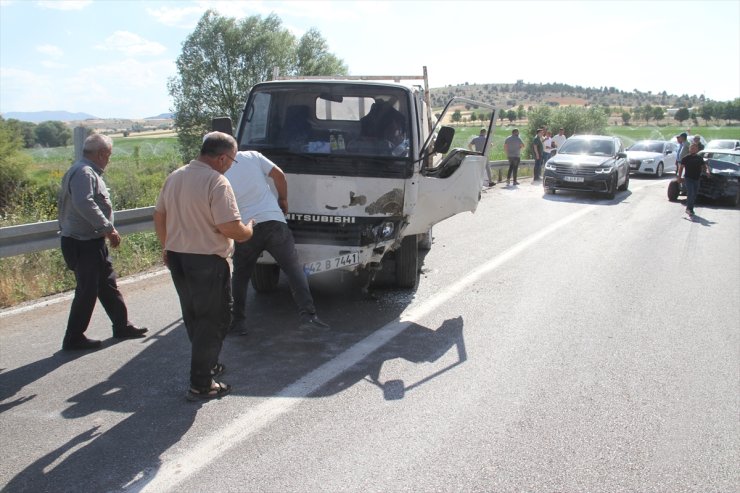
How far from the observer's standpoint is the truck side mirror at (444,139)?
640cm

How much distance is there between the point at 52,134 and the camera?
195ft

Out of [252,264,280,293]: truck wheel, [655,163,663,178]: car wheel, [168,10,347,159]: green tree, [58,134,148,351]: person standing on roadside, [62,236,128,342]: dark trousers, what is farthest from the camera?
[168,10,347,159]: green tree

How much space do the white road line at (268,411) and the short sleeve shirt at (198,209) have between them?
1.07 metres

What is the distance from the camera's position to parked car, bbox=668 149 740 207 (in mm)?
16484

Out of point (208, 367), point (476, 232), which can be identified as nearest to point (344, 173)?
point (208, 367)

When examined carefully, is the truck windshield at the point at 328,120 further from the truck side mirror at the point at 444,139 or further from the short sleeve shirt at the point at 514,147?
the short sleeve shirt at the point at 514,147

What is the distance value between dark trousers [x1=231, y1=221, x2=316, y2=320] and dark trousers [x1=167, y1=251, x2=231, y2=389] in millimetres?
1152

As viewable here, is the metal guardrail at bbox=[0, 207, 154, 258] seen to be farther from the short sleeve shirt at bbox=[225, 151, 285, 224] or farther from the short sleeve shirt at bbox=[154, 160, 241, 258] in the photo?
the short sleeve shirt at bbox=[154, 160, 241, 258]

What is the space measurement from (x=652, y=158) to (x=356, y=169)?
23710mm

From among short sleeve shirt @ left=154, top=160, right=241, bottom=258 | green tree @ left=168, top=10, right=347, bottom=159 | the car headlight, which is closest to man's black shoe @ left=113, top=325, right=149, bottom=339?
short sleeve shirt @ left=154, top=160, right=241, bottom=258

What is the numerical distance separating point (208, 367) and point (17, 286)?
3.86 metres

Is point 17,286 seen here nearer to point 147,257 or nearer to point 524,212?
point 147,257

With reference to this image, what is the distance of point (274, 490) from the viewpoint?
325 centimetres

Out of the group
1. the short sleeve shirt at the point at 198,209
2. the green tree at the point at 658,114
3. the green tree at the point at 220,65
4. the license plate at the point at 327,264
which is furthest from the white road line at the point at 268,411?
the green tree at the point at 658,114
